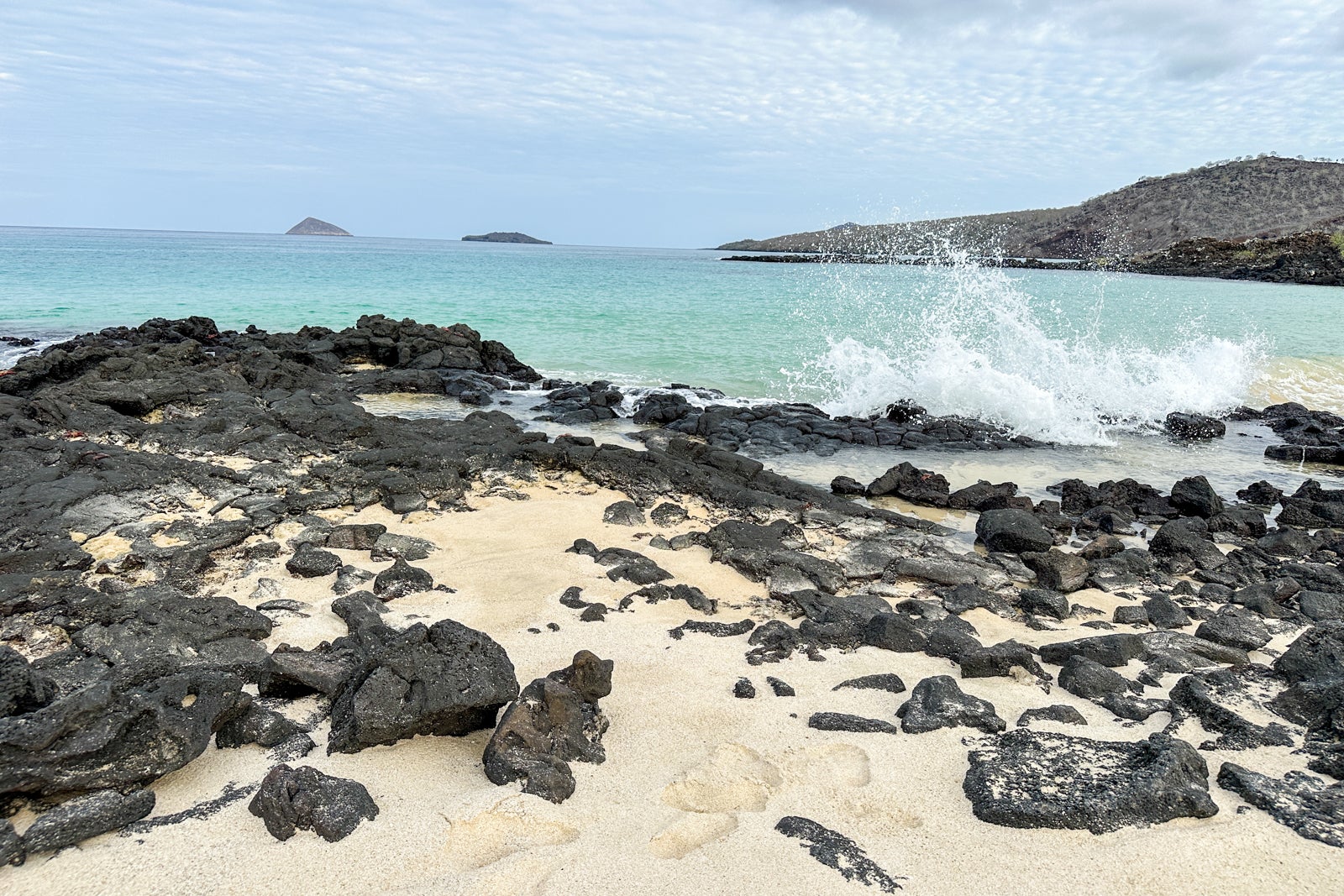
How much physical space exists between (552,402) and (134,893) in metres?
11.0

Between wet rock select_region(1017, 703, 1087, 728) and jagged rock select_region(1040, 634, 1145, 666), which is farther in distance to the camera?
jagged rock select_region(1040, 634, 1145, 666)

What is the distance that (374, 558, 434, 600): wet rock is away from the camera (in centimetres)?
479

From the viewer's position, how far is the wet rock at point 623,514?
21.5 ft

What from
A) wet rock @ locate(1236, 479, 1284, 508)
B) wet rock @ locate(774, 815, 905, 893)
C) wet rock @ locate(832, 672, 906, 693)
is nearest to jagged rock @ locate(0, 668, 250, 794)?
wet rock @ locate(774, 815, 905, 893)

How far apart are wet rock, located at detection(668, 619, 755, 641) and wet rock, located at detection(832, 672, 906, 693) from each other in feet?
2.59

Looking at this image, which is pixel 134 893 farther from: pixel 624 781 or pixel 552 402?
pixel 552 402

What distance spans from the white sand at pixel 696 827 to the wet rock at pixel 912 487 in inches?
166

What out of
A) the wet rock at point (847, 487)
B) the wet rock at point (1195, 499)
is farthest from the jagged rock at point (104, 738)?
the wet rock at point (1195, 499)

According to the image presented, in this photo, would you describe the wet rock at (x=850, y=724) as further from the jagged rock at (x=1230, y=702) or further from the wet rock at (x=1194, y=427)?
the wet rock at (x=1194, y=427)

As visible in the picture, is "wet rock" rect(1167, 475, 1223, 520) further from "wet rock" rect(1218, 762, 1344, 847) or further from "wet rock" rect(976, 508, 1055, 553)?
"wet rock" rect(1218, 762, 1344, 847)

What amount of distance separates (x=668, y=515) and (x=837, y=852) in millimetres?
4265

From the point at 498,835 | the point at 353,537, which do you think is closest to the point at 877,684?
the point at 498,835

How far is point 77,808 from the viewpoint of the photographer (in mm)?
2518

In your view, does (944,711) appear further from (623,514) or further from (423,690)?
(623,514)
